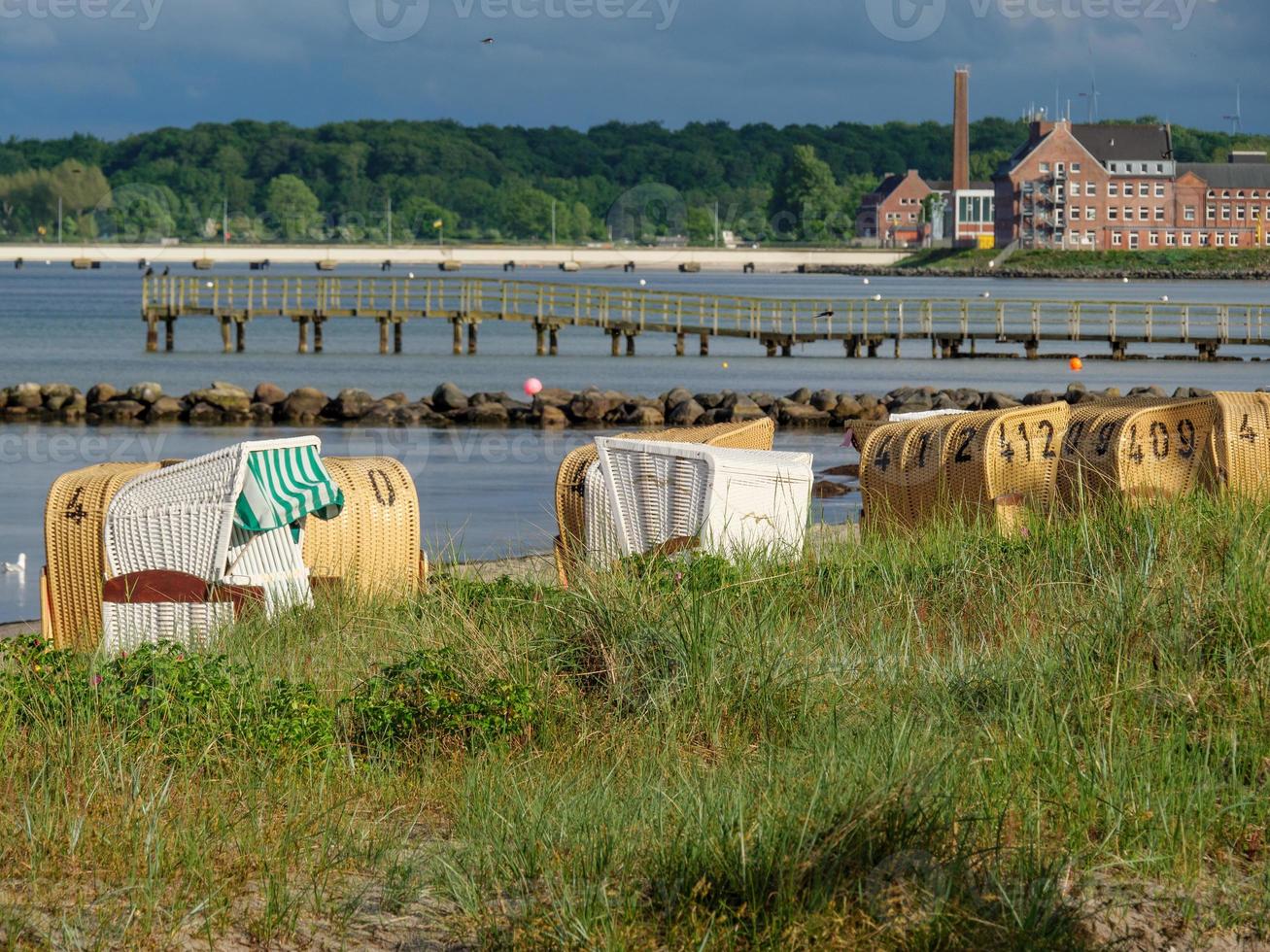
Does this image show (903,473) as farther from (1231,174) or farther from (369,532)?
(1231,174)

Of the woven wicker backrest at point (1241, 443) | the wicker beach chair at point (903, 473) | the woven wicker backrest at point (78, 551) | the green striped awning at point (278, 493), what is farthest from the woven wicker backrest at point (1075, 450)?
the woven wicker backrest at point (78, 551)

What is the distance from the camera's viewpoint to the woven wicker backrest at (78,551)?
8.65 m

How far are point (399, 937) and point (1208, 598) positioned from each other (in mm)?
3326

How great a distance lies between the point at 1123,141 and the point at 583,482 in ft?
479

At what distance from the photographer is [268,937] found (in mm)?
4215

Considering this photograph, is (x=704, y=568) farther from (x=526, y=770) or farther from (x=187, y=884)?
(x=187, y=884)

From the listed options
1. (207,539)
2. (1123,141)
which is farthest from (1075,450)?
(1123,141)

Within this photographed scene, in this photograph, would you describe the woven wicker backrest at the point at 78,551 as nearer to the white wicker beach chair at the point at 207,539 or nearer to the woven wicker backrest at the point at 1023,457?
the white wicker beach chair at the point at 207,539

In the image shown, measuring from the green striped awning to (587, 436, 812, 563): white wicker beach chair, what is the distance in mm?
1420

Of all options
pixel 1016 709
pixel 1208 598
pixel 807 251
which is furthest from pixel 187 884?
pixel 807 251

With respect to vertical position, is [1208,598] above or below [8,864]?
above

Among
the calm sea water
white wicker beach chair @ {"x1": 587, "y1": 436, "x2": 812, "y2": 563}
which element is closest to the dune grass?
white wicker beach chair @ {"x1": 587, "y1": 436, "x2": 812, "y2": 563}

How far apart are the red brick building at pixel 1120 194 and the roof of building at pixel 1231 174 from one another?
87mm

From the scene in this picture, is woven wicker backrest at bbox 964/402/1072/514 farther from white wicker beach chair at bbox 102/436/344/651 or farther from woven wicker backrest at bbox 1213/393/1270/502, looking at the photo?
white wicker beach chair at bbox 102/436/344/651
